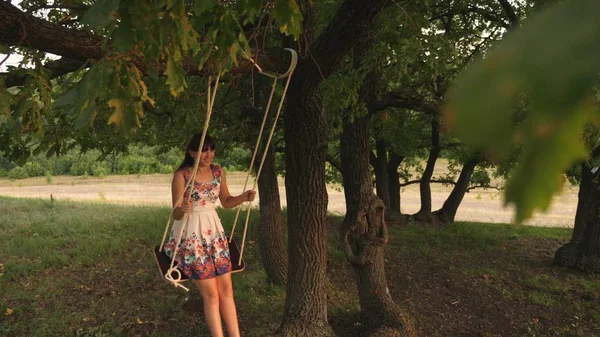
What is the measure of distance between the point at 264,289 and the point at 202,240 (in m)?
2.65

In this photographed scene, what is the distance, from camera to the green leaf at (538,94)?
9.3 inches

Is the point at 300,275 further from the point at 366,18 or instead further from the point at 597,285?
the point at 597,285

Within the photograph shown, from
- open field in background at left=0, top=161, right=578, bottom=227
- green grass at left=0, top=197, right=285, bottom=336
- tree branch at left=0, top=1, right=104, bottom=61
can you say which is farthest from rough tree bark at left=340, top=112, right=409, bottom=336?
open field in background at left=0, top=161, right=578, bottom=227

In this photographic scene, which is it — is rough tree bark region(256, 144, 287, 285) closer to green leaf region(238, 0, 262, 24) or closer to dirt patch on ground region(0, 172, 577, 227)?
green leaf region(238, 0, 262, 24)

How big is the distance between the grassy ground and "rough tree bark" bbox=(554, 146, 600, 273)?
259 millimetres

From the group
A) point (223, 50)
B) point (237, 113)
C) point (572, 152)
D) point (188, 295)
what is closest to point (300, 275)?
point (188, 295)

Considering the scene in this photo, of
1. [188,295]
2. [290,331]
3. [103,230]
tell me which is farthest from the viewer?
[103,230]

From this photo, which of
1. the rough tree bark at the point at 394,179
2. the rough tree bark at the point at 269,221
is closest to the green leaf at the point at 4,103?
the rough tree bark at the point at 269,221

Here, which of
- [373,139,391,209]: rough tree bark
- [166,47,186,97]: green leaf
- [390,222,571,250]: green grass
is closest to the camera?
[166,47,186,97]: green leaf

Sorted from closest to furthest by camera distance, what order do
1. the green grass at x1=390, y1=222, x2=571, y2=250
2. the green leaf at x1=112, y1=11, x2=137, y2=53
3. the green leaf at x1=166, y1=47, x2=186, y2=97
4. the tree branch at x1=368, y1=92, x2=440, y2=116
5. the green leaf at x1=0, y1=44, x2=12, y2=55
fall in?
1. the green leaf at x1=112, y1=11, x2=137, y2=53
2. the green leaf at x1=166, y1=47, x2=186, y2=97
3. the green leaf at x1=0, y1=44, x2=12, y2=55
4. the tree branch at x1=368, y1=92, x2=440, y2=116
5. the green grass at x1=390, y1=222, x2=571, y2=250

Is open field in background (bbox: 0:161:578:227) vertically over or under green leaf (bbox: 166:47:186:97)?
under

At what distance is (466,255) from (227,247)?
5270 millimetres

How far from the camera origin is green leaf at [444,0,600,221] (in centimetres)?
24

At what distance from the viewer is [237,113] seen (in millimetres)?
6059
